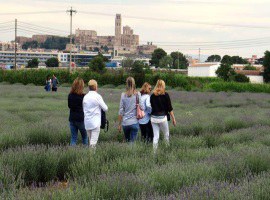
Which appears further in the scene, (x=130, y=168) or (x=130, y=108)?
(x=130, y=108)

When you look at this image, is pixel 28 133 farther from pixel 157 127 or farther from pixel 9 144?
pixel 157 127

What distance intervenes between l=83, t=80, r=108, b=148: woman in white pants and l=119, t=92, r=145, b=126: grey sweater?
85cm

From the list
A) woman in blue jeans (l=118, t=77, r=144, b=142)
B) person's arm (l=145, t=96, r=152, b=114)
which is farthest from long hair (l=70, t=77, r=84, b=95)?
person's arm (l=145, t=96, r=152, b=114)

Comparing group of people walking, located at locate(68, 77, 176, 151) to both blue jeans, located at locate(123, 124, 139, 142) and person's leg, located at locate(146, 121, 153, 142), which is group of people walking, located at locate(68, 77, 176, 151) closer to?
blue jeans, located at locate(123, 124, 139, 142)

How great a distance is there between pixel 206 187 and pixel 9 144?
5688mm

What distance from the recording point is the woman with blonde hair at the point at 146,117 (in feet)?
34.2

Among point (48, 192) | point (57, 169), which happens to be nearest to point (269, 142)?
point (57, 169)

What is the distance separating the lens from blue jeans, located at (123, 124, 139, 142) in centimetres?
1029

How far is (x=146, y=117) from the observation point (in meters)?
10.8

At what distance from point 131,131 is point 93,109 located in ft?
4.29

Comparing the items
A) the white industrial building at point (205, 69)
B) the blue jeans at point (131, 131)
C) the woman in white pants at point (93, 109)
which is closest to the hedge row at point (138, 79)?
the blue jeans at point (131, 131)

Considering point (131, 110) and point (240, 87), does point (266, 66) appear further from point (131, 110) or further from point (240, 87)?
point (131, 110)

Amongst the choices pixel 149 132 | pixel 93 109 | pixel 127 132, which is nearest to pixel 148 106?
pixel 127 132

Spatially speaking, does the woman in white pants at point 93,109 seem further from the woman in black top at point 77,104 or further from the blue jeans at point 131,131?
the blue jeans at point 131,131
